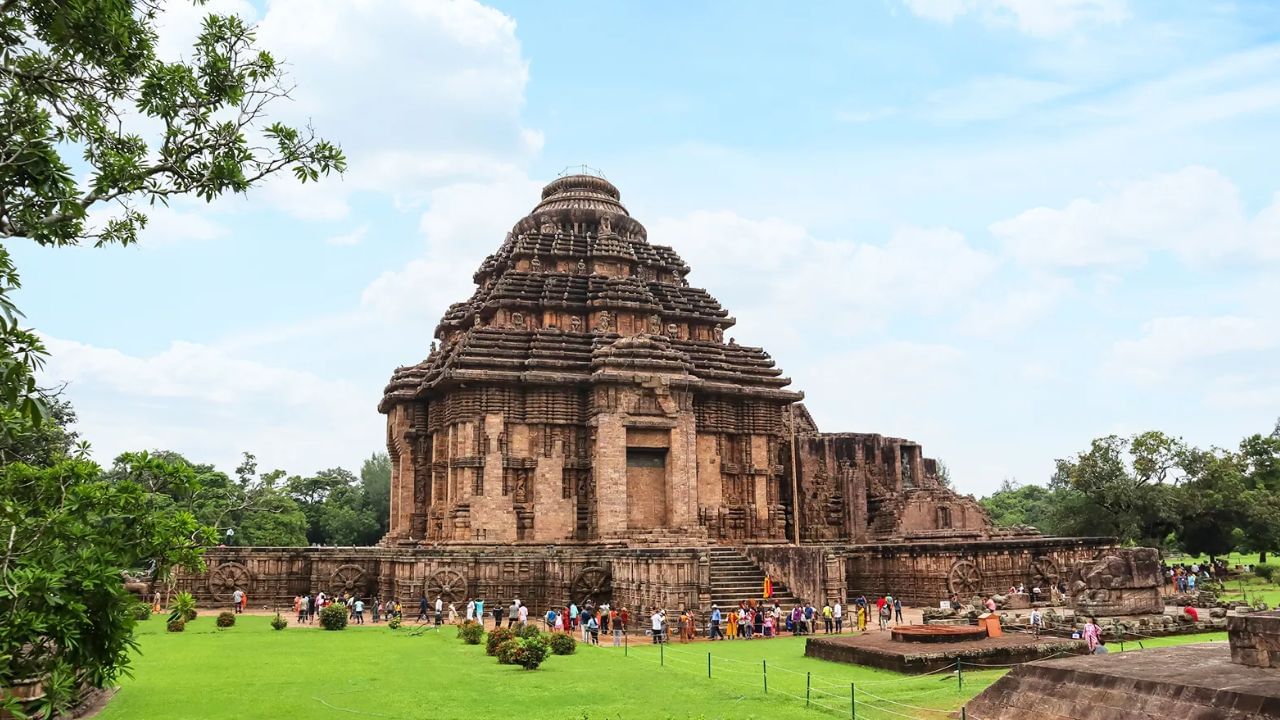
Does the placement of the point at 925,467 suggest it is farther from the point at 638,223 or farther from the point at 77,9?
the point at 77,9

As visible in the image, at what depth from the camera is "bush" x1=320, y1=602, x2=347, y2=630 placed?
23172 millimetres

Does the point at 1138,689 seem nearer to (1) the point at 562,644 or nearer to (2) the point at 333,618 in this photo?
(1) the point at 562,644

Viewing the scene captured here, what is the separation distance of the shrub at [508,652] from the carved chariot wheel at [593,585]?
25.8 feet

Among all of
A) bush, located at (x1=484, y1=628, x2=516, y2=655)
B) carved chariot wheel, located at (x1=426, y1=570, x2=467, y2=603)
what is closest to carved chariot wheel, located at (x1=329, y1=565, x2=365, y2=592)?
carved chariot wheel, located at (x1=426, y1=570, x2=467, y2=603)

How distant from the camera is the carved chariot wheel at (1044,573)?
29.1 m

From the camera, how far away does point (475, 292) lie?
1526 inches

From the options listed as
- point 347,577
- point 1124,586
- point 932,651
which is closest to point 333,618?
point 347,577

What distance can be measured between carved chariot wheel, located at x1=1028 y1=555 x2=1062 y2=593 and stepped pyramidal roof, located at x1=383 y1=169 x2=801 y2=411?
984 cm

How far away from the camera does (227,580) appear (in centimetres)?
2803

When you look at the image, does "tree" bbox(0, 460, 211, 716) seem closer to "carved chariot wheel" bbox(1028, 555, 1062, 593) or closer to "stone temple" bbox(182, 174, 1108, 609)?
"stone temple" bbox(182, 174, 1108, 609)

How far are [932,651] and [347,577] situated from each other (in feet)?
61.0

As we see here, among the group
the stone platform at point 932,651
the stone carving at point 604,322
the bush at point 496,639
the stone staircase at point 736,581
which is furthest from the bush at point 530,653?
the stone carving at point 604,322

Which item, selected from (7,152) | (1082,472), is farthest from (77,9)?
(1082,472)

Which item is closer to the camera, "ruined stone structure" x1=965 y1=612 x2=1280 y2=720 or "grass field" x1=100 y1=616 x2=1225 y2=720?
"ruined stone structure" x1=965 y1=612 x2=1280 y2=720
